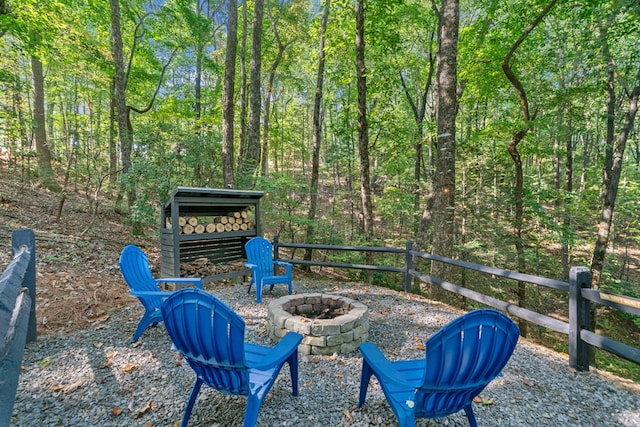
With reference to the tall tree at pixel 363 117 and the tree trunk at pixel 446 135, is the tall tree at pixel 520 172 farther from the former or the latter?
the tall tree at pixel 363 117

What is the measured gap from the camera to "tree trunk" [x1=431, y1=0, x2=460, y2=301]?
4.38m

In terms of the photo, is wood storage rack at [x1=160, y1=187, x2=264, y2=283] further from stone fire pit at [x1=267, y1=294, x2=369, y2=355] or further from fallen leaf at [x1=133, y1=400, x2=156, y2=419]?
fallen leaf at [x1=133, y1=400, x2=156, y2=419]

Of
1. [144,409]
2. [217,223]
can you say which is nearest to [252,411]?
[144,409]

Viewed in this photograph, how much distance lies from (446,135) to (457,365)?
381 cm

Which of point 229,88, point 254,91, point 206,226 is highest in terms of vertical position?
point 229,88

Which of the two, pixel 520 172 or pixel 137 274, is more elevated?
pixel 520 172

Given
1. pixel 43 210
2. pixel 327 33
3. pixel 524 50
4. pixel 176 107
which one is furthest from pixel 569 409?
pixel 176 107

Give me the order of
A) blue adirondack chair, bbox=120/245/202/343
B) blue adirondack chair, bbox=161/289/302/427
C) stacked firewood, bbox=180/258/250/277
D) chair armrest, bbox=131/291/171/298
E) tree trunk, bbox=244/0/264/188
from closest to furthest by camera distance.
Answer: blue adirondack chair, bbox=161/289/302/427 < chair armrest, bbox=131/291/171/298 < blue adirondack chair, bbox=120/245/202/343 < stacked firewood, bbox=180/258/250/277 < tree trunk, bbox=244/0/264/188

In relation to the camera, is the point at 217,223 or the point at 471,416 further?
the point at 217,223

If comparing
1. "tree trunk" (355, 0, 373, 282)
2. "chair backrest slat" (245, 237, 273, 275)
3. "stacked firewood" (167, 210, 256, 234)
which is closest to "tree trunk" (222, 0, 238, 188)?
"stacked firewood" (167, 210, 256, 234)

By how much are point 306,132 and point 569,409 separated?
21.7 metres

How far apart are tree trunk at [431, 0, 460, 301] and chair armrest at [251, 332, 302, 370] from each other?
325cm

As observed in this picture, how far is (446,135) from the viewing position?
454 centimetres

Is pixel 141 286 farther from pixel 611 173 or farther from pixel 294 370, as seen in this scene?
pixel 611 173
